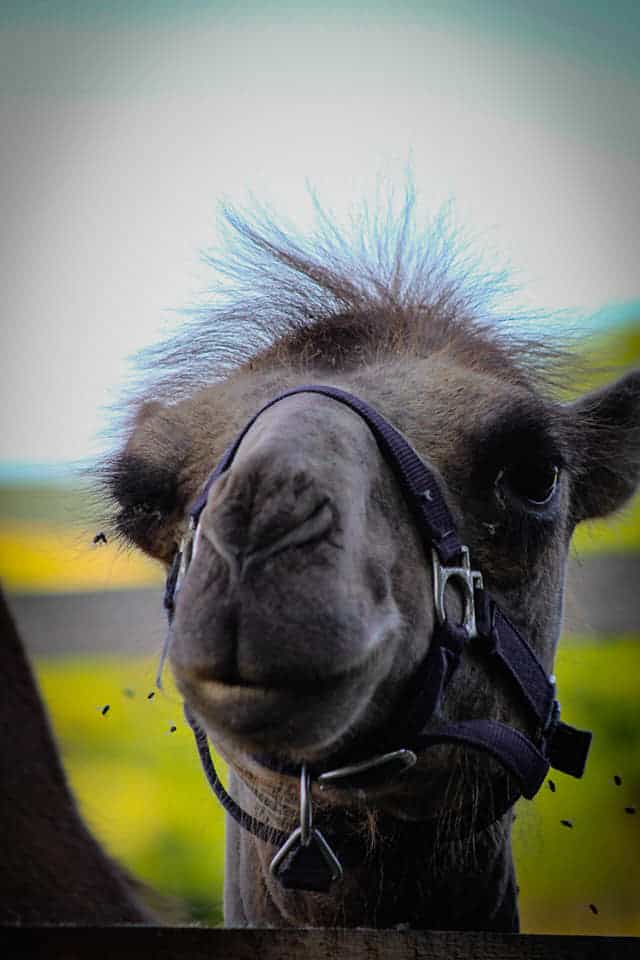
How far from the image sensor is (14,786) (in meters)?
3.16

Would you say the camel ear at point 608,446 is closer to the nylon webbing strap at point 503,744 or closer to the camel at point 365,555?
the camel at point 365,555

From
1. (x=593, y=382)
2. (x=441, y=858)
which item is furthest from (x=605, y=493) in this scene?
(x=441, y=858)

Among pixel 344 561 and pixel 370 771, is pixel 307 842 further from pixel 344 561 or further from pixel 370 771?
pixel 344 561

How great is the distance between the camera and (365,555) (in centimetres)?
215

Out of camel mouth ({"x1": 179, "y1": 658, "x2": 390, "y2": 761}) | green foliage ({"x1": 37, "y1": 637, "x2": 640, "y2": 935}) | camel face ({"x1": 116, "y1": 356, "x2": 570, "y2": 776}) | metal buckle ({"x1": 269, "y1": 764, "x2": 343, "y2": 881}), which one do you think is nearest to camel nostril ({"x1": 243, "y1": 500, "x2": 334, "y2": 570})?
camel face ({"x1": 116, "y1": 356, "x2": 570, "y2": 776})

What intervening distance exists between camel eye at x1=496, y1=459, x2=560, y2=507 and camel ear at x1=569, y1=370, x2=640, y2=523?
1.81 feet

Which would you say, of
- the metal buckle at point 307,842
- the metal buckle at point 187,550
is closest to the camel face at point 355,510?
the metal buckle at point 307,842

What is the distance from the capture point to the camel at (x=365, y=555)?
199cm

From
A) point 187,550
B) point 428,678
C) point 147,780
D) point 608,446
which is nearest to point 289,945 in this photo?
point 428,678

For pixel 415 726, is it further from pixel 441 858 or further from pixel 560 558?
pixel 560 558

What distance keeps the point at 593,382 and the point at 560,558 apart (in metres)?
0.93

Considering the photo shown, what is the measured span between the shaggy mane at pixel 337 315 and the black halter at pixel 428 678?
68cm

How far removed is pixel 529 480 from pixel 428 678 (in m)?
0.68

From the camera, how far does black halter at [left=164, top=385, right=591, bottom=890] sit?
7.60ft
